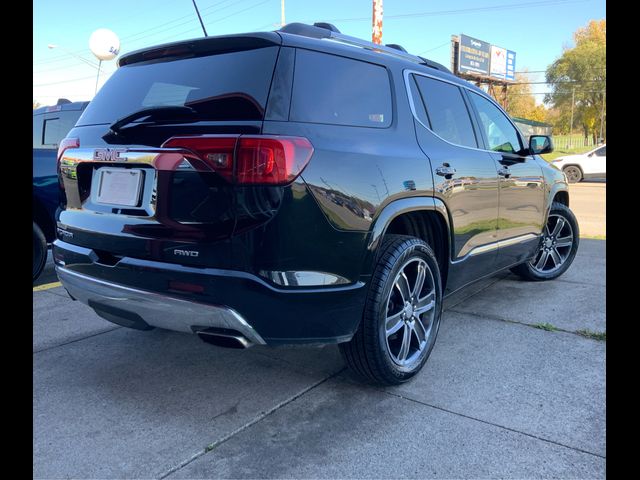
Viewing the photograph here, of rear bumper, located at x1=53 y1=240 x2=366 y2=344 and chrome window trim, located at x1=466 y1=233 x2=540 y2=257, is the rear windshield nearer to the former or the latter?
rear bumper, located at x1=53 y1=240 x2=366 y2=344

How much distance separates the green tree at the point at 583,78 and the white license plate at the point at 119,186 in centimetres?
5470

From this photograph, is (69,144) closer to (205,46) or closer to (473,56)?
(205,46)

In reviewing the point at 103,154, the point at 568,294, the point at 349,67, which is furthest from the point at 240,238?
the point at 568,294

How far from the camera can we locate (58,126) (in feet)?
19.2

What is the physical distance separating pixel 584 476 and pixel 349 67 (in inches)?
86.0

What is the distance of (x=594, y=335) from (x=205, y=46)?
3218mm

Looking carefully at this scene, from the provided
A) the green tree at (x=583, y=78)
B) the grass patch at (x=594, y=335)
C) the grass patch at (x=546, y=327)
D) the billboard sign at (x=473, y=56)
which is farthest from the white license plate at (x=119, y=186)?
the green tree at (x=583, y=78)

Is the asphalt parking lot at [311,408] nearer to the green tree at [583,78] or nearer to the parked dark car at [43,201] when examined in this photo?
the parked dark car at [43,201]

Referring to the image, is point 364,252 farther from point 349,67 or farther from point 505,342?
point 505,342

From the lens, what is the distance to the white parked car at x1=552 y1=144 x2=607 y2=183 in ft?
62.6

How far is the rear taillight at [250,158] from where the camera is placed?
230cm

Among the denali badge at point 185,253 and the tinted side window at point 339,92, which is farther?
the tinted side window at point 339,92

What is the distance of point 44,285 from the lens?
5.35 m

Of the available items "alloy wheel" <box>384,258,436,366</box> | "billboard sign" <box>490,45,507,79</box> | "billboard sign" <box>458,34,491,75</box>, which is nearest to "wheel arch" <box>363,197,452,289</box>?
"alloy wheel" <box>384,258,436,366</box>
